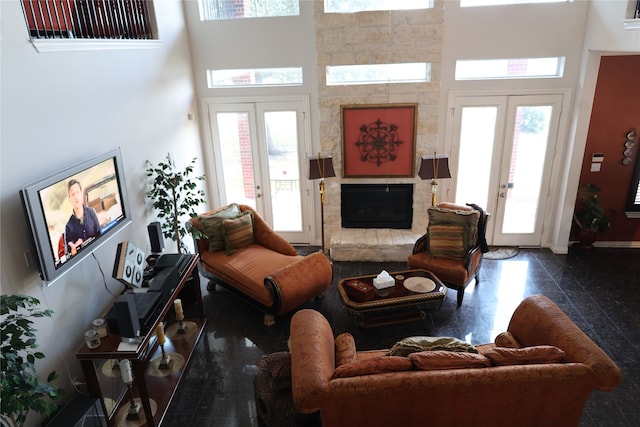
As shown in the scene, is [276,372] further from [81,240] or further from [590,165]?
[590,165]

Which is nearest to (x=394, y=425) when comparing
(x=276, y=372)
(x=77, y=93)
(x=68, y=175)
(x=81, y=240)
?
(x=276, y=372)

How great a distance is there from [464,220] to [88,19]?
434 cm

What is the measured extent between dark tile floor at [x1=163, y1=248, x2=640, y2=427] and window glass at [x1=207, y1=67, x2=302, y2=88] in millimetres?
2724

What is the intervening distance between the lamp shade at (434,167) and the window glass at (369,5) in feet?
6.33

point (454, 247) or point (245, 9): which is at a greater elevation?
point (245, 9)

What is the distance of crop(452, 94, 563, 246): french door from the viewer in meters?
6.04

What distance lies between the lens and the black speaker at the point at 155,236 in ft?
15.2

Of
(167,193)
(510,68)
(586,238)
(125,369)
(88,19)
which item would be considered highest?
(88,19)

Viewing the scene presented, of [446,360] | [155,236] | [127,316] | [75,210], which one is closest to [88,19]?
[75,210]

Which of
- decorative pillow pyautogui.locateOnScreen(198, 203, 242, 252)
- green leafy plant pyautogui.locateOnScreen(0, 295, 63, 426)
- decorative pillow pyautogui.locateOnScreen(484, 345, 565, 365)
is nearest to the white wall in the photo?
green leafy plant pyautogui.locateOnScreen(0, 295, 63, 426)

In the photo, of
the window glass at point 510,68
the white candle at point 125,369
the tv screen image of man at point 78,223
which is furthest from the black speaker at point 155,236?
the window glass at point 510,68

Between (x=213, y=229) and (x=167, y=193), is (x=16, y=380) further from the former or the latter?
(x=213, y=229)

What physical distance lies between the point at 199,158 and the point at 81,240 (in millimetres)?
3149

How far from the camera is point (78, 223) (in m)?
3.52
